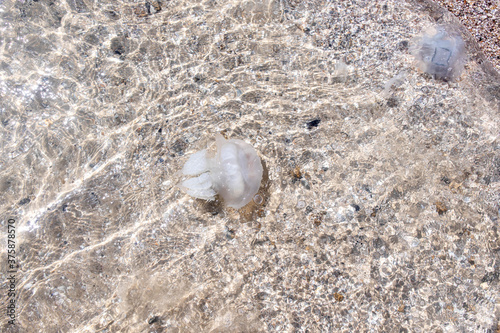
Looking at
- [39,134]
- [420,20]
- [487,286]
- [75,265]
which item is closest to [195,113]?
[39,134]

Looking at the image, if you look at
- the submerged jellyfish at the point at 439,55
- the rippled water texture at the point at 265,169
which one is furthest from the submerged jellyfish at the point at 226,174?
the submerged jellyfish at the point at 439,55

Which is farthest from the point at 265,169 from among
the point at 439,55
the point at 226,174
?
the point at 439,55

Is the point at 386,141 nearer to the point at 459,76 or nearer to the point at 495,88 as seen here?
the point at 459,76

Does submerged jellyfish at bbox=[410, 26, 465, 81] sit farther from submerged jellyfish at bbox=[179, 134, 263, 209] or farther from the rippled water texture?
submerged jellyfish at bbox=[179, 134, 263, 209]

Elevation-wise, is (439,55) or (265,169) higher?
(439,55)

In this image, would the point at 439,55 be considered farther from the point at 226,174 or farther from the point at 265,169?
the point at 226,174

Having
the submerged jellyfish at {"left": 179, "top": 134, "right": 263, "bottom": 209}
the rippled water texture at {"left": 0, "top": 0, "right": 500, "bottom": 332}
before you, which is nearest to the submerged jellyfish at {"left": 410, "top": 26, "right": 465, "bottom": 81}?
the rippled water texture at {"left": 0, "top": 0, "right": 500, "bottom": 332}
